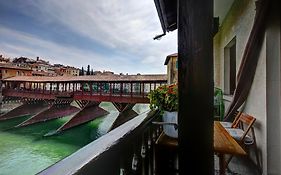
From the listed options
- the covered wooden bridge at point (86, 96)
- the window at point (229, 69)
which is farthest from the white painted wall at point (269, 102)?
the covered wooden bridge at point (86, 96)

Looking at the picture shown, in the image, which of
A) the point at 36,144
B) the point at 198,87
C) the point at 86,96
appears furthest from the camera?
the point at 86,96

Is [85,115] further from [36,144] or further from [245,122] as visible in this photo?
[245,122]

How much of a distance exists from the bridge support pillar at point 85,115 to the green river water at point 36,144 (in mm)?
390

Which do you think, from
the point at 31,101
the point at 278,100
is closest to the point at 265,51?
the point at 278,100

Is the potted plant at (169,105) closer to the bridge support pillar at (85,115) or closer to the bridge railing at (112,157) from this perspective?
the bridge railing at (112,157)

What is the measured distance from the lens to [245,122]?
2488mm

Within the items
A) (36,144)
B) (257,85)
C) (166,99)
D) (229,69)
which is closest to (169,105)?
(166,99)

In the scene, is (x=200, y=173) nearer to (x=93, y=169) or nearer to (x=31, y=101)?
(x=93, y=169)

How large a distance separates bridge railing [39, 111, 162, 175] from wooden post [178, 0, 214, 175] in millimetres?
293

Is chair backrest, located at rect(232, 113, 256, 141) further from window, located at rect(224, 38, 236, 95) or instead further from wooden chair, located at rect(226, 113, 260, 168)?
window, located at rect(224, 38, 236, 95)

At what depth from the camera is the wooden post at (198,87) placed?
2.34 ft

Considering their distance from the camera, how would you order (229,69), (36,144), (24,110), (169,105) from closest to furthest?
1. (169,105)
2. (229,69)
3. (36,144)
4. (24,110)

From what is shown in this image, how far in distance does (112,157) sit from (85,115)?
58.9 feet

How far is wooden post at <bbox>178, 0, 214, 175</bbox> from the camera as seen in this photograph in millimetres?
713
